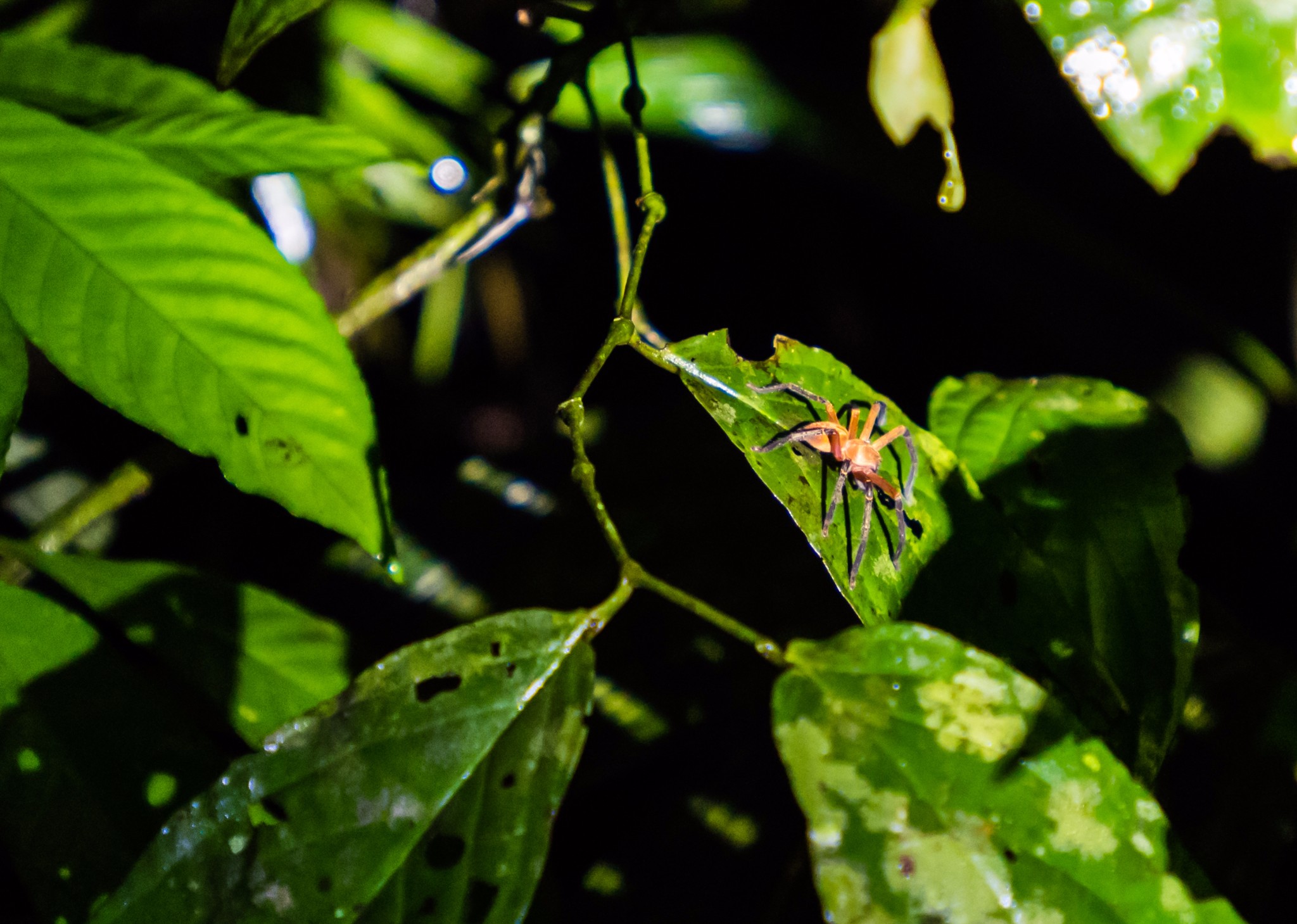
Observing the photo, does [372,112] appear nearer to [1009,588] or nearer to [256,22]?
[256,22]

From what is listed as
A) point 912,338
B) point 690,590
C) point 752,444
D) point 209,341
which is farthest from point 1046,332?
point 209,341

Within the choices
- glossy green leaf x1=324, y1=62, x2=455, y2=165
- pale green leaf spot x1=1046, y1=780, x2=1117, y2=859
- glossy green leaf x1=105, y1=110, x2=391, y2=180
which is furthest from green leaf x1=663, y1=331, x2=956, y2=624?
glossy green leaf x1=324, y1=62, x2=455, y2=165

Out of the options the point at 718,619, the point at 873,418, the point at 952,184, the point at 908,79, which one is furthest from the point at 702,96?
the point at 718,619

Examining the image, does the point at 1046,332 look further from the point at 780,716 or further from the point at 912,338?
the point at 780,716

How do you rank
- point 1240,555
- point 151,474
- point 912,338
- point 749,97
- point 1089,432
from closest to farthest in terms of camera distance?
point 1089,432, point 151,474, point 749,97, point 1240,555, point 912,338

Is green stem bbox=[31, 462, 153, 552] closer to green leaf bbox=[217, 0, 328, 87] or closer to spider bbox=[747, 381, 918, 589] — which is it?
green leaf bbox=[217, 0, 328, 87]

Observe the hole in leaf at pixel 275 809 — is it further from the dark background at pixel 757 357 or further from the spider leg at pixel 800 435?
the dark background at pixel 757 357

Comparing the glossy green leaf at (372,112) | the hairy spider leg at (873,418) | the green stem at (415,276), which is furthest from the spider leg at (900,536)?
the glossy green leaf at (372,112)
